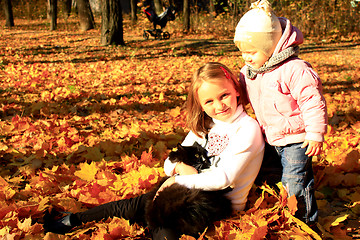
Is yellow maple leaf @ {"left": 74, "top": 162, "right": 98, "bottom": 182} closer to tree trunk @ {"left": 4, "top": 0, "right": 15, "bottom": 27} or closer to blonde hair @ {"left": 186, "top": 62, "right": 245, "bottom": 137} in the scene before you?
blonde hair @ {"left": 186, "top": 62, "right": 245, "bottom": 137}

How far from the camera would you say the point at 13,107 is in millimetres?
4621

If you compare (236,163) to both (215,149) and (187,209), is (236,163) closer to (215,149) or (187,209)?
(215,149)

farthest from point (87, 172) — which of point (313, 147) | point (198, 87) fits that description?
point (313, 147)

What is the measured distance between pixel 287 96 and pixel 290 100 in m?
0.03

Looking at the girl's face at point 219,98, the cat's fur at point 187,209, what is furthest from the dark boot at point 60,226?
the girl's face at point 219,98

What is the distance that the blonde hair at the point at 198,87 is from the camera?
190 centimetres

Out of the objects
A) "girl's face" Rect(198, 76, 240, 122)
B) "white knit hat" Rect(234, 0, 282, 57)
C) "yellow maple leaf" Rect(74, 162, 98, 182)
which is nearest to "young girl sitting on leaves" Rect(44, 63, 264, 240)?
"girl's face" Rect(198, 76, 240, 122)

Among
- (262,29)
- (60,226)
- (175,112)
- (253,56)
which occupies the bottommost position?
(60,226)

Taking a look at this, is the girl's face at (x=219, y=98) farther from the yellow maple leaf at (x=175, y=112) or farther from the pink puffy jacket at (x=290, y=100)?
the yellow maple leaf at (x=175, y=112)

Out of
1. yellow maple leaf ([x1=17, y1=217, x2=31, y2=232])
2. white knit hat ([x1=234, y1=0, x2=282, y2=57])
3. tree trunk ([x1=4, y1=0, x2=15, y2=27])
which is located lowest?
yellow maple leaf ([x1=17, y1=217, x2=31, y2=232])

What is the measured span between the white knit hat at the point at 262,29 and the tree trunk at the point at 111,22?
9267 millimetres

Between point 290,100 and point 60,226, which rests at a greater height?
point 290,100

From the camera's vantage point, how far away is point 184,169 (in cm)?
197

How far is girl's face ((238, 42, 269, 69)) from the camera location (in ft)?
6.09
